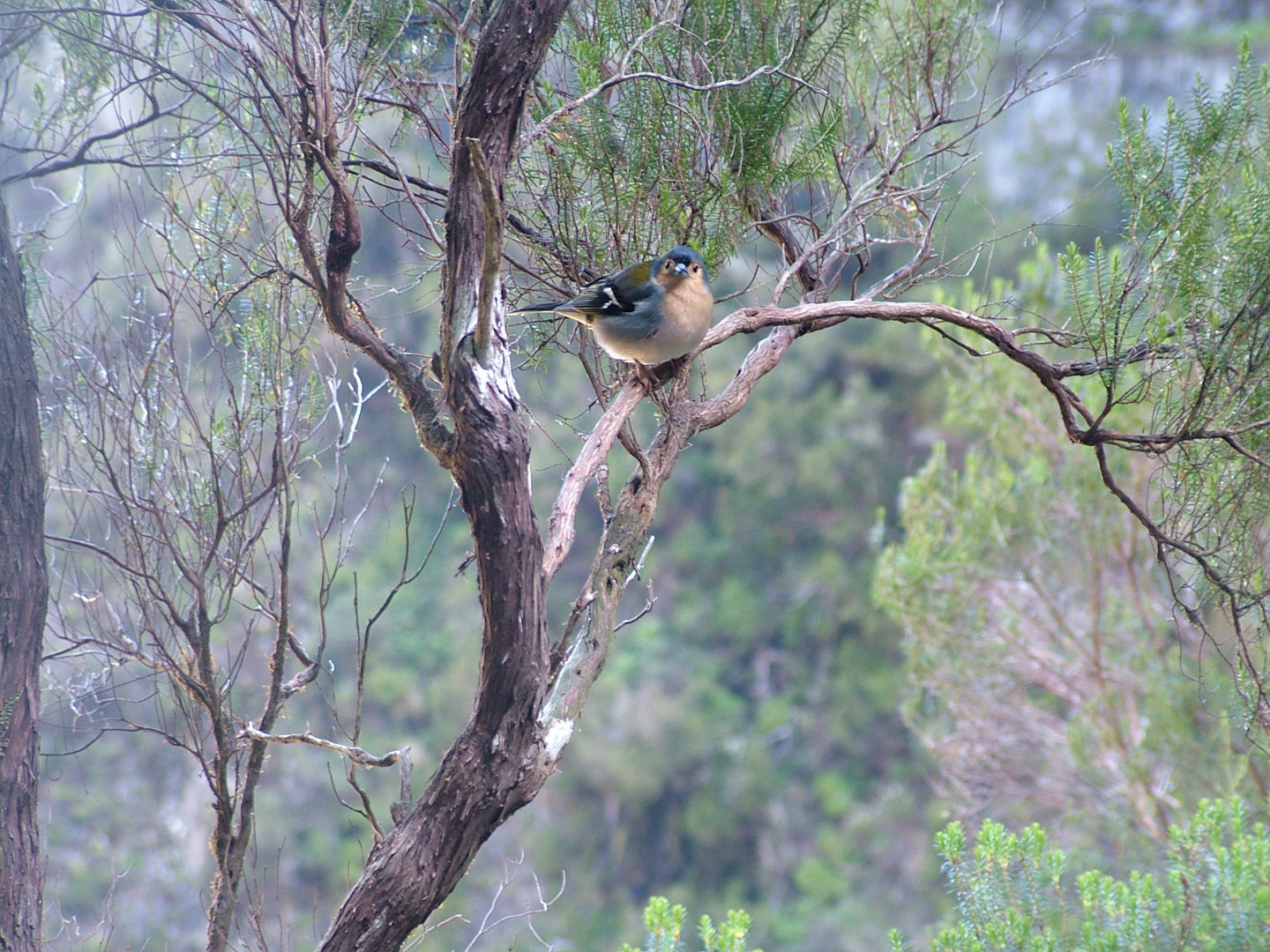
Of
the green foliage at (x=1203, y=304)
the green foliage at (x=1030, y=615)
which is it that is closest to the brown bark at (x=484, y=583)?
the green foliage at (x=1203, y=304)

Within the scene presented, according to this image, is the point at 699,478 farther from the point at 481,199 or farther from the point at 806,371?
the point at 481,199

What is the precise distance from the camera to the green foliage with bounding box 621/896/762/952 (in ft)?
9.26

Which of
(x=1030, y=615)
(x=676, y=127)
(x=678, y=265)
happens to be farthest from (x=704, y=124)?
(x=1030, y=615)

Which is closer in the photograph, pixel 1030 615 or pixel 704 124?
pixel 704 124

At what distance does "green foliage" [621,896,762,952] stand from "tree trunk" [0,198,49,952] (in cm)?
150

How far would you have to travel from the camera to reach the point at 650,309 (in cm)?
260

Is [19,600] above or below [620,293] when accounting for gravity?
below

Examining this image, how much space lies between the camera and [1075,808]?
6918 millimetres

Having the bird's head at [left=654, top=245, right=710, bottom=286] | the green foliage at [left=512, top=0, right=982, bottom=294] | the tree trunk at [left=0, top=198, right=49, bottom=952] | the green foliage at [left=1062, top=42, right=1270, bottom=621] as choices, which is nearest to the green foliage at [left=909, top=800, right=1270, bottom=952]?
the green foliage at [left=1062, top=42, right=1270, bottom=621]

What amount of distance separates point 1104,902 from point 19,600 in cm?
309

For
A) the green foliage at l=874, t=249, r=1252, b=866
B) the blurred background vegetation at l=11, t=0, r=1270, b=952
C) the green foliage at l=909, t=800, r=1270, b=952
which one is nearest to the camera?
the green foliage at l=909, t=800, r=1270, b=952

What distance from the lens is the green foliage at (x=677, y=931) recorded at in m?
2.82

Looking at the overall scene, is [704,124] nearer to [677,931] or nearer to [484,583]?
[484,583]

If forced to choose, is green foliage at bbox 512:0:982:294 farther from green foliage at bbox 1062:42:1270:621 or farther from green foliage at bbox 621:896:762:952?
green foliage at bbox 621:896:762:952
